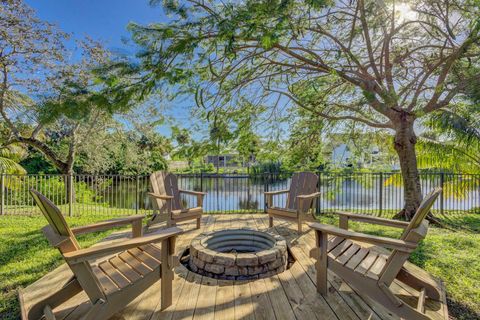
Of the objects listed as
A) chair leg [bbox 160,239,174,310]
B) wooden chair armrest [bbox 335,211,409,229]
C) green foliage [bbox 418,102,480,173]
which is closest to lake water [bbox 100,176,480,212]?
green foliage [bbox 418,102,480,173]

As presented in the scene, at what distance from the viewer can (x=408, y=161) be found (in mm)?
5578

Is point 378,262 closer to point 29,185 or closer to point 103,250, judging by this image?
point 103,250

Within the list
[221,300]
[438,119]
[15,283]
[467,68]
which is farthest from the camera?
[438,119]

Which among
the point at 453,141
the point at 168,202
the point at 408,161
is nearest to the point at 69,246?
the point at 168,202

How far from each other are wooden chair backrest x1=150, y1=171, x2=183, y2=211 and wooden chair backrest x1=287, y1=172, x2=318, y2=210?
6.46ft

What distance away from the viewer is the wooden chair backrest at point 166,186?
424cm

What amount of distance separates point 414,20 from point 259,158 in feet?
13.8

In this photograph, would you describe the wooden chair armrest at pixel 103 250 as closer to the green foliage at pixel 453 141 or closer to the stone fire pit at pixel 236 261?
the stone fire pit at pixel 236 261

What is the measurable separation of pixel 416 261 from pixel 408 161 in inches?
126

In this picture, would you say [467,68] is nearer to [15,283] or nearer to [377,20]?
[377,20]

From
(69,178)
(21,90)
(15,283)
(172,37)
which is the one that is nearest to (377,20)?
(172,37)

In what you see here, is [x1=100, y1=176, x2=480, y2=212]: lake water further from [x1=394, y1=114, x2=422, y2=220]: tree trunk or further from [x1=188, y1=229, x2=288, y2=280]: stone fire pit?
[x1=188, y1=229, x2=288, y2=280]: stone fire pit

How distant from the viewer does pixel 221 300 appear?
209 cm

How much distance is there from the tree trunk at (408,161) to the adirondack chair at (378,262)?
363cm
